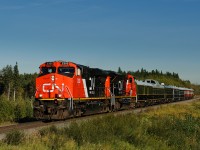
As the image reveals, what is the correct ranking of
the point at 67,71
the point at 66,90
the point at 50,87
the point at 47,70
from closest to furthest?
the point at 66,90 → the point at 50,87 → the point at 67,71 → the point at 47,70

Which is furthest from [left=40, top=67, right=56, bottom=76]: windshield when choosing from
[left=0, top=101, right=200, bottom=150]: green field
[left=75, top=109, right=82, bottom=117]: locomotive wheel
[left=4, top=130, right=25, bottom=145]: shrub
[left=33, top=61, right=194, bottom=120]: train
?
[left=4, top=130, right=25, bottom=145]: shrub

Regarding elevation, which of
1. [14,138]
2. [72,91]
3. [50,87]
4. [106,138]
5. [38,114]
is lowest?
[106,138]

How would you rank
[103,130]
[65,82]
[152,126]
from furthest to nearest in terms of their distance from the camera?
[65,82], [152,126], [103,130]

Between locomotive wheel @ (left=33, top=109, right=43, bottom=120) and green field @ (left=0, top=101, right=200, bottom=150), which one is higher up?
locomotive wheel @ (left=33, top=109, right=43, bottom=120)

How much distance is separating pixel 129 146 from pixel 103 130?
1.74 m

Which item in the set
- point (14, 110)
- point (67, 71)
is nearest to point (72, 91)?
point (67, 71)

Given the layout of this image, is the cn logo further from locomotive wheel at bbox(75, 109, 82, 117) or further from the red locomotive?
locomotive wheel at bbox(75, 109, 82, 117)

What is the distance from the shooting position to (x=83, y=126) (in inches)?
578

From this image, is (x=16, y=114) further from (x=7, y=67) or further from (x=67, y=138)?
(x=7, y=67)

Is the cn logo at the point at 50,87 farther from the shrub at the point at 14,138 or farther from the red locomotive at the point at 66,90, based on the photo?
the shrub at the point at 14,138

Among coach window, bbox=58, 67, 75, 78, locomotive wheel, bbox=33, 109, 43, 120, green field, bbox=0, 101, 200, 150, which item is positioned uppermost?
coach window, bbox=58, 67, 75, 78

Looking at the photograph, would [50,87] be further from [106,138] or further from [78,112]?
[106,138]

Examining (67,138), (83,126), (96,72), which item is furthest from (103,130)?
(96,72)

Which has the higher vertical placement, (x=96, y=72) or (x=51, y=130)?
(x=96, y=72)
